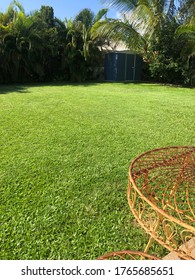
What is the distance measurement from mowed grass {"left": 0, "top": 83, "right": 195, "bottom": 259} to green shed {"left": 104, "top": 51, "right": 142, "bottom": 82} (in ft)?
24.5

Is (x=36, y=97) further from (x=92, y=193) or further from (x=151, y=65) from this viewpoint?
(x=151, y=65)

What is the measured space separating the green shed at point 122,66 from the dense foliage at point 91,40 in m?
0.58

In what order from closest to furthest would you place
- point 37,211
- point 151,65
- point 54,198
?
point 37,211, point 54,198, point 151,65

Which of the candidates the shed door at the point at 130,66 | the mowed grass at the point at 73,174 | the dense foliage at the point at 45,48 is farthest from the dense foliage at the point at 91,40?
the mowed grass at the point at 73,174

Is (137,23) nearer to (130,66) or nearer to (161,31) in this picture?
(161,31)

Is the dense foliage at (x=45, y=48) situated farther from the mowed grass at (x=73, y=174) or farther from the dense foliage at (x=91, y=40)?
the mowed grass at (x=73, y=174)

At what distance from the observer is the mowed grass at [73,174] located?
1.76 meters

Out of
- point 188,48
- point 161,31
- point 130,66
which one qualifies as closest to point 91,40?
point 130,66

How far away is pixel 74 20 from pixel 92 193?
11.3 m

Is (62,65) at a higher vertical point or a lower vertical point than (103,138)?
higher

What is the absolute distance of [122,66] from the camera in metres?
12.6

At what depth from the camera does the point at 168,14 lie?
10664 mm

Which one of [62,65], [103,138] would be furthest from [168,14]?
[103,138]

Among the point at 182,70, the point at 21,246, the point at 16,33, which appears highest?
the point at 16,33
